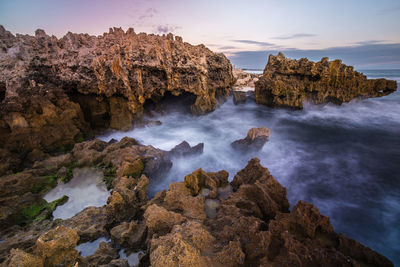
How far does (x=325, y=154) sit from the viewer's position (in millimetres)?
9430

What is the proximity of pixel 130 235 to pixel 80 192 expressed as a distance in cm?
362

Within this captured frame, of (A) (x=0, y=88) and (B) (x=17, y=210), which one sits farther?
(A) (x=0, y=88)

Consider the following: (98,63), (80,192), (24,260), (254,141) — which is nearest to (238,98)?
(254,141)

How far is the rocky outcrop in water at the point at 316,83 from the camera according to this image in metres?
13.2

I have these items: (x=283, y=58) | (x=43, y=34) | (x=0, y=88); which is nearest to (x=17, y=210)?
(x=0, y=88)

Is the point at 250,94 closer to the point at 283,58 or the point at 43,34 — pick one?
the point at 283,58

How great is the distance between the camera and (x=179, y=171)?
786cm

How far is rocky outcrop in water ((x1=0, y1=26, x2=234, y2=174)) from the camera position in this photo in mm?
8102

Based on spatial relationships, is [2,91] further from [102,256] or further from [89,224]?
[102,256]

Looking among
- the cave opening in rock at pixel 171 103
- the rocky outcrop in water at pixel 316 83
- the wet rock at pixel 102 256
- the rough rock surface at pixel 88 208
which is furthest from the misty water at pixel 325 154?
the wet rock at pixel 102 256

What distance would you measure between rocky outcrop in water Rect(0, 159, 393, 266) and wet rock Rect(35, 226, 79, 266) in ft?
0.05

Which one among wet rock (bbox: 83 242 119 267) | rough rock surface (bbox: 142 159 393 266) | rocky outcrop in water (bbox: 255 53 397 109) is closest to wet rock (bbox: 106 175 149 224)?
wet rock (bbox: 83 242 119 267)

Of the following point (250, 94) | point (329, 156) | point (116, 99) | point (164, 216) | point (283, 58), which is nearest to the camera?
point (164, 216)

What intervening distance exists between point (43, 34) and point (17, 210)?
30.1ft
